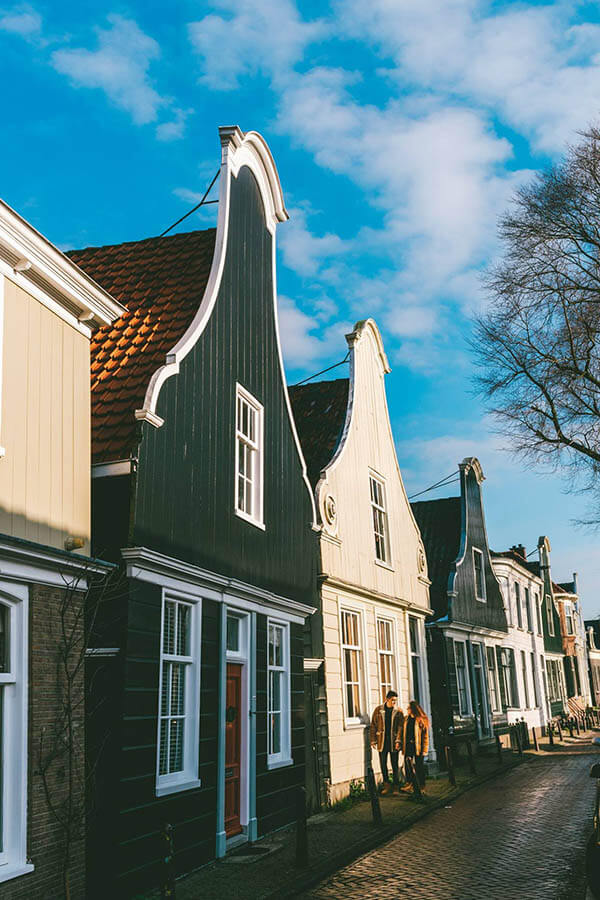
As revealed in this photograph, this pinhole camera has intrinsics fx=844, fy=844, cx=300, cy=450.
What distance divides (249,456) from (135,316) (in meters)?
2.81

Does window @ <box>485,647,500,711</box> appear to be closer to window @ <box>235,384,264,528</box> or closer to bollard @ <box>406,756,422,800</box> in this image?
bollard @ <box>406,756,422,800</box>

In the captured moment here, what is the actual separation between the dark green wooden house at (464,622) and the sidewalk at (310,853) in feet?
22.8

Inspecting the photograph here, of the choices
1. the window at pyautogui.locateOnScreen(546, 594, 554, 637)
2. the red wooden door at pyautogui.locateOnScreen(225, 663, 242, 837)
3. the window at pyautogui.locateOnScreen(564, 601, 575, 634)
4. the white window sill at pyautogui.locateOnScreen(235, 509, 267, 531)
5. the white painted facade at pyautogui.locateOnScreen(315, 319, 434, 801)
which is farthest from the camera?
the window at pyautogui.locateOnScreen(564, 601, 575, 634)

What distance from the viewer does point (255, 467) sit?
13.1 meters

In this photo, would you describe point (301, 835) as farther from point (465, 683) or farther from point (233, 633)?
point (465, 683)

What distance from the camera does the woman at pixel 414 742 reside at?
16.2m

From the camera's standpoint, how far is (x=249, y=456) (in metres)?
13.1

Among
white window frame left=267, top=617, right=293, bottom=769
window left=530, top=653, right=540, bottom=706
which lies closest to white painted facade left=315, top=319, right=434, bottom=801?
white window frame left=267, top=617, right=293, bottom=769

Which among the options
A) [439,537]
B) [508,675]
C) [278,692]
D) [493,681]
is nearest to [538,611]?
[508,675]

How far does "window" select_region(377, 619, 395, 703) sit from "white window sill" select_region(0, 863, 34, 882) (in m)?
12.1

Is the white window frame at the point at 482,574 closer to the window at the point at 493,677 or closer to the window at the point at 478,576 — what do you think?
the window at the point at 478,576

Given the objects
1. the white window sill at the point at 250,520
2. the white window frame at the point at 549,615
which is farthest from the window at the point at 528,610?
the white window sill at the point at 250,520

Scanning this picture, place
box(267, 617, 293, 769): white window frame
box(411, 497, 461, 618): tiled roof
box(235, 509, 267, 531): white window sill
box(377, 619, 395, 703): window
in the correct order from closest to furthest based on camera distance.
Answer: box(235, 509, 267, 531): white window sill, box(267, 617, 293, 769): white window frame, box(377, 619, 395, 703): window, box(411, 497, 461, 618): tiled roof

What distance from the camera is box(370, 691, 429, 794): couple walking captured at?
16.3m
